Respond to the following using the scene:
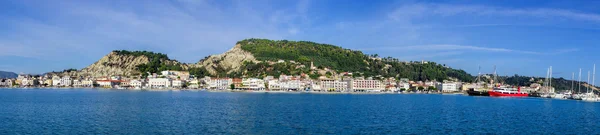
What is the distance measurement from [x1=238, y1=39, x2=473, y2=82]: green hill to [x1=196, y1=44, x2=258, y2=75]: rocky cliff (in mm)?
2464

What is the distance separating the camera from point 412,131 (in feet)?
90.8

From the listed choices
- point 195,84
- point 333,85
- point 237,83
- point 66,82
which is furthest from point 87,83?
point 333,85

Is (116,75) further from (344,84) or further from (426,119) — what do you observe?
(426,119)

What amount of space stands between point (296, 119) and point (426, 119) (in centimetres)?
948

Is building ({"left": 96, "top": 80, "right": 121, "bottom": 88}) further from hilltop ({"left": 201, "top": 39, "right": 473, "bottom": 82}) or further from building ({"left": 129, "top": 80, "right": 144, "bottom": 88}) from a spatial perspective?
hilltop ({"left": 201, "top": 39, "right": 473, "bottom": 82})

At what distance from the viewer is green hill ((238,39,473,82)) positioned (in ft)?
483

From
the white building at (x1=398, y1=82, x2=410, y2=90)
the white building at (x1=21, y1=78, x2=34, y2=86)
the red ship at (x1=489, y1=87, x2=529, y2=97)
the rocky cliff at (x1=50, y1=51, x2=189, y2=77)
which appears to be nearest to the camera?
the red ship at (x1=489, y1=87, x2=529, y2=97)

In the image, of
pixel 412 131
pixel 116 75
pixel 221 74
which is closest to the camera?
pixel 412 131

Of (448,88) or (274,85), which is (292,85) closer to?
(274,85)

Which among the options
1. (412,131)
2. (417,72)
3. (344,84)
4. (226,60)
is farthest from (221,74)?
(412,131)

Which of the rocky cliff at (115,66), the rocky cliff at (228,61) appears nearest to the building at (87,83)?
the rocky cliff at (115,66)

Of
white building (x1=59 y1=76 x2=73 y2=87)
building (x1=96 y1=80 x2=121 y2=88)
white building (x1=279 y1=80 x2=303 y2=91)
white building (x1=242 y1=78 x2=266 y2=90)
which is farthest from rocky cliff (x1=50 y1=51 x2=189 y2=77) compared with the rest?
white building (x1=279 y1=80 x2=303 y2=91)

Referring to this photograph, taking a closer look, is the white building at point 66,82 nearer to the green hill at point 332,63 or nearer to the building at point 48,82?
the building at point 48,82

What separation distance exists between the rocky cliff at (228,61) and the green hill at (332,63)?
2464 millimetres
